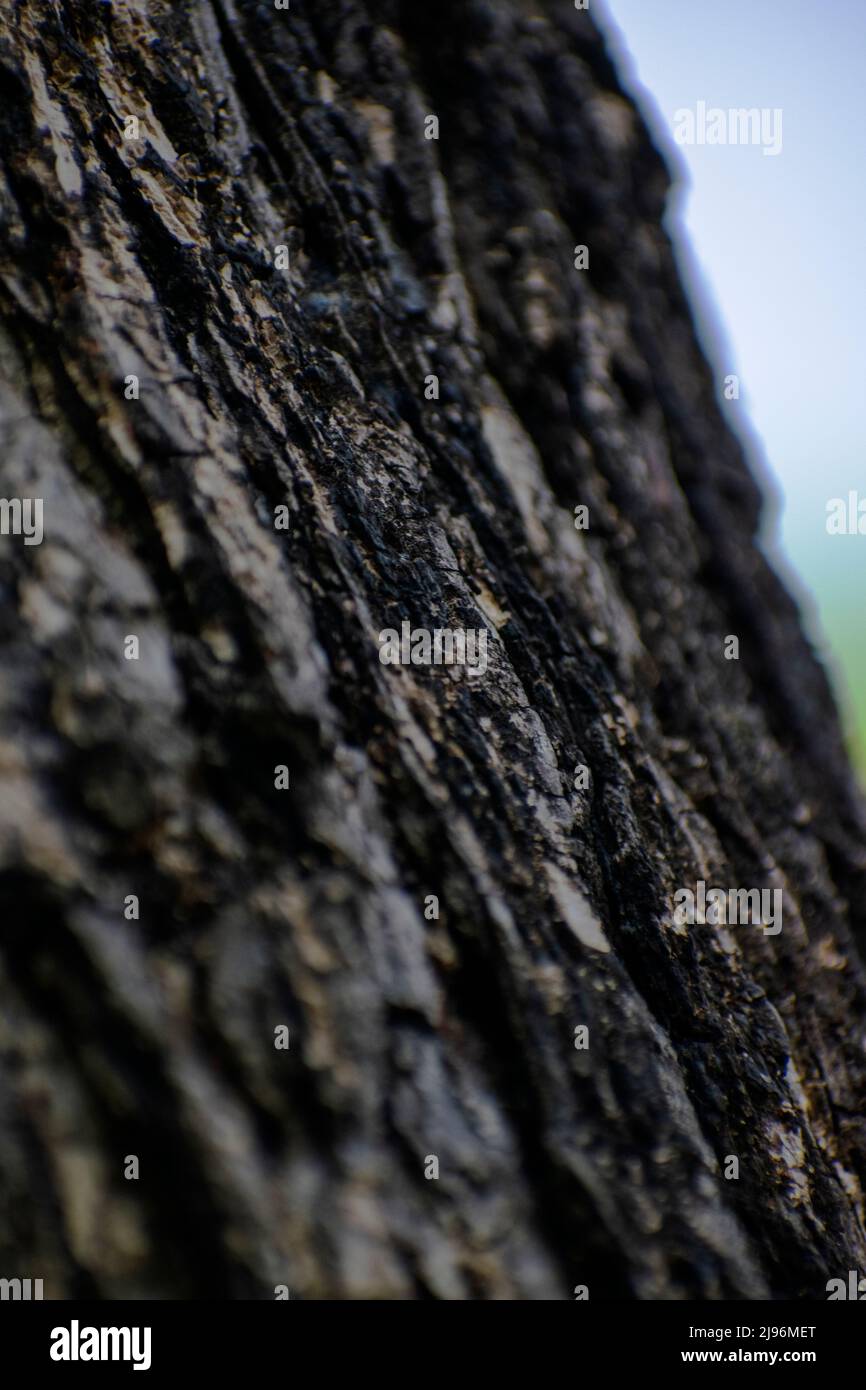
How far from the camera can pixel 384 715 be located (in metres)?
2.24

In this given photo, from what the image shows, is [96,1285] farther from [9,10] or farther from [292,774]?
[9,10]

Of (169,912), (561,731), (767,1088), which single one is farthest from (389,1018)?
(767,1088)

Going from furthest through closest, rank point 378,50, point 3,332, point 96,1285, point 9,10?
point 378,50 < point 9,10 < point 3,332 < point 96,1285

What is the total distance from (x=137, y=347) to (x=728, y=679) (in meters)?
2.87

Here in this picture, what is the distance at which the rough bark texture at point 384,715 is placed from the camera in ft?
5.52

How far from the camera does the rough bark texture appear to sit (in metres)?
1.68

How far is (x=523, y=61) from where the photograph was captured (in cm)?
346

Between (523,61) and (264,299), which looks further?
(523,61)

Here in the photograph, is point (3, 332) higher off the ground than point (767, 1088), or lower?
higher
